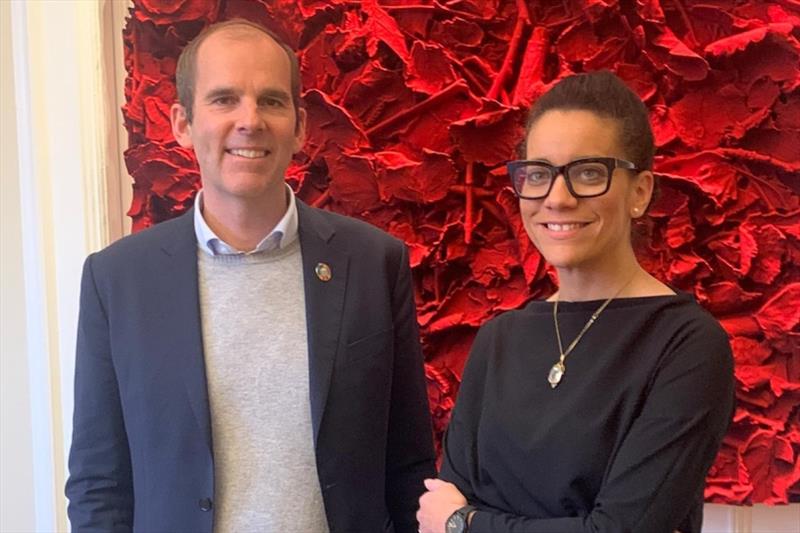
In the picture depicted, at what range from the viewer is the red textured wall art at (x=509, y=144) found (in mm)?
1555

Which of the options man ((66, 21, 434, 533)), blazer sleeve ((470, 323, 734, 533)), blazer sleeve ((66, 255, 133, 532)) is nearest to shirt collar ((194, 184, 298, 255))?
man ((66, 21, 434, 533))

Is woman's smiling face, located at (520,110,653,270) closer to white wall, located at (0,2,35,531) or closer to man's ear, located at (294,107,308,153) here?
man's ear, located at (294,107,308,153)

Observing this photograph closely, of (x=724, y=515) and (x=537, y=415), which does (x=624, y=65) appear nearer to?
(x=537, y=415)

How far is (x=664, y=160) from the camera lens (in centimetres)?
158

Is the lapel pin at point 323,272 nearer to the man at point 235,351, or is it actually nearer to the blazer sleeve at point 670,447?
the man at point 235,351

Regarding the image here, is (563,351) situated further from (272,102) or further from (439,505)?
(272,102)

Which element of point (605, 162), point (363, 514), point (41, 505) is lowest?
point (41, 505)

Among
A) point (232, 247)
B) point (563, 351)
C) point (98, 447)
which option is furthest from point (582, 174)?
point (98, 447)

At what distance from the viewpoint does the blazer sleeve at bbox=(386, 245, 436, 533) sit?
4.35 feet

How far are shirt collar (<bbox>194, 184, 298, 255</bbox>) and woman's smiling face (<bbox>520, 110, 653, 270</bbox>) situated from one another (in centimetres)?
46

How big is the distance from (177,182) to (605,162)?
1149mm

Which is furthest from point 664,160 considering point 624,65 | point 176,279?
point 176,279

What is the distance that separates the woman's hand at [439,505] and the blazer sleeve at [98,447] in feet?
1.80

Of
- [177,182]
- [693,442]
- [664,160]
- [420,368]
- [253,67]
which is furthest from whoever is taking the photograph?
[177,182]
